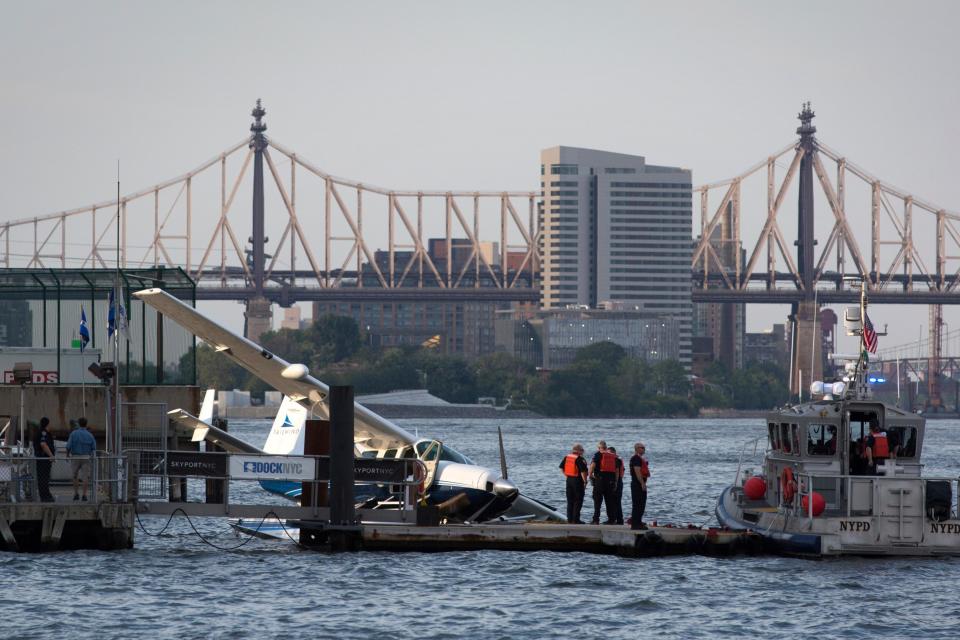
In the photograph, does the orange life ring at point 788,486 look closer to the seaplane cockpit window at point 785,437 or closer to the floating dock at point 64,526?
the seaplane cockpit window at point 785,437

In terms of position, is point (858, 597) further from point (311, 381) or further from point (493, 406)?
point (493, 406)

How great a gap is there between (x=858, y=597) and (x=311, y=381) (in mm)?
11931

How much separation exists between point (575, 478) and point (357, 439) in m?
6.36

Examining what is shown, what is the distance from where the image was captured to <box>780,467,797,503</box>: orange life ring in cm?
2706

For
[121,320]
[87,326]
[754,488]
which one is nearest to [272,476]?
[121,320]

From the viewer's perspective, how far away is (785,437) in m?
28.5

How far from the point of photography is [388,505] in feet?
99.2

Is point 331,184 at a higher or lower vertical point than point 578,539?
higher

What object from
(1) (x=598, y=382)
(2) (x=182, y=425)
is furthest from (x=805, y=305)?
(2) (x=182, y=425)

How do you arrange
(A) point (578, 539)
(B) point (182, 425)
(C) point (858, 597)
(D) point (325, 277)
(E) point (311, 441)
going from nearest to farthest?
(C) point (858, 597) → (A) point (578, 539) → (E) point (311, 441) → (B) point (182, 425) → (D) point (325, 277)

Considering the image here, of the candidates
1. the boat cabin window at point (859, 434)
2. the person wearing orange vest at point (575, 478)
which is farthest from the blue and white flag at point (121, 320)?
the boat cabin window at point (859, 434)

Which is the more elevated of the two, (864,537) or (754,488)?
(754,488)

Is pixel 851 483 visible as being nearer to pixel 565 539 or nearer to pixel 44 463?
pixel 565 539

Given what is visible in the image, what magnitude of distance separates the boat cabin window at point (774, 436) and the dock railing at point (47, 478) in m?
10.8
